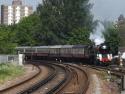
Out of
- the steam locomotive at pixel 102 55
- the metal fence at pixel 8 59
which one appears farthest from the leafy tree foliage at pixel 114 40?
the metal fence at pixel 8 59

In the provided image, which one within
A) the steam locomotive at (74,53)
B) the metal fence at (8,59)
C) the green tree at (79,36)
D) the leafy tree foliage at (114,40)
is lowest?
the metal fence at (8,59)

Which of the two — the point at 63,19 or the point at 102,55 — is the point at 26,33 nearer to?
the point at 63,19

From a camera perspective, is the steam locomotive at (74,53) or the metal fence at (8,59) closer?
the metal fence at (8,59)

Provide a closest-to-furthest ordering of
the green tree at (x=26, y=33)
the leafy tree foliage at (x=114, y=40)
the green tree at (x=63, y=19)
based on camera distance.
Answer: the leafy tree foliage at (x=114, y=40) < the green tree at (x=63, y=19) < the green tree at (x=26, y=33)

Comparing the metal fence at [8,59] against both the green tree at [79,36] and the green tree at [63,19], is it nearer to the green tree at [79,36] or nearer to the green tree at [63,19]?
the green tree at [79,36]

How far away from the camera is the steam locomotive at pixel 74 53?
173ft

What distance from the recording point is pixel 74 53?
63188 millimetres

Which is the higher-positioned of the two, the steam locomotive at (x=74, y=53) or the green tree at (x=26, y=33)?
the green tree at (x=26, y=33)

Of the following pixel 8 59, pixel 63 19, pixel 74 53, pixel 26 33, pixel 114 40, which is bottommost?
pixel 8 59

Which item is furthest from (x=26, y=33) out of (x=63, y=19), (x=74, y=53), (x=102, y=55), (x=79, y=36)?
(x=102, y=55)

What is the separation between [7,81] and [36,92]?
805 centimetres

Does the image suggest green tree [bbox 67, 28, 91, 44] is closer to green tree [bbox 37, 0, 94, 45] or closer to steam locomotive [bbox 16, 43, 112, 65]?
green tree [bbox 37, 0, 94, 45]

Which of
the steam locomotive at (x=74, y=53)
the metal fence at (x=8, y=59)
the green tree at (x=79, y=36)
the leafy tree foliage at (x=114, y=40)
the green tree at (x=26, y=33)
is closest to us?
the metal fence at (x=8, y=59)

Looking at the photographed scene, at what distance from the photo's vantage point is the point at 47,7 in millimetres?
97688
